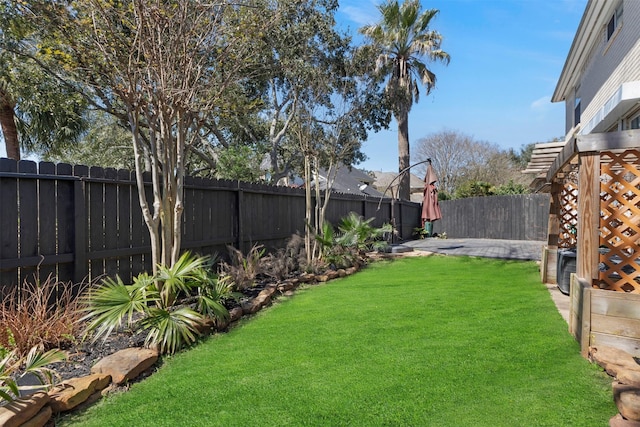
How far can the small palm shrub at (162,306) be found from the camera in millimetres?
3678

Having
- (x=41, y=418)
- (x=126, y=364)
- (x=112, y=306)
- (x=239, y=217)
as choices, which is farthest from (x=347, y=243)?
(x=41, y=418)

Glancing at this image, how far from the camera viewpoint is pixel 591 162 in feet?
11.6

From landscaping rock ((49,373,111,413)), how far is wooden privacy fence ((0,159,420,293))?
166cm

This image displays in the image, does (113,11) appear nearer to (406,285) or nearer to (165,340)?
(165,340)

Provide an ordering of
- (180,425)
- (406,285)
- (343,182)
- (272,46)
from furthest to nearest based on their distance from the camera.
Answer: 1. (343,182)
2. (272,46)
3. (406,285)
4. (180,425)

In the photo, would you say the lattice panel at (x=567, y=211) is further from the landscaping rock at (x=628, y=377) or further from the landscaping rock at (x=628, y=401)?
the landscaping rock at (x=628, y=401)

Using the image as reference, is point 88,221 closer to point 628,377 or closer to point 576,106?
point 628,377

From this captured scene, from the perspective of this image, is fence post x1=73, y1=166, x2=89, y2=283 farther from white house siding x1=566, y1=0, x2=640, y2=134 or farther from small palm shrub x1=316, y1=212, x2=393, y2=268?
white house siding x1=566, y1=0, x2=640, y2=134

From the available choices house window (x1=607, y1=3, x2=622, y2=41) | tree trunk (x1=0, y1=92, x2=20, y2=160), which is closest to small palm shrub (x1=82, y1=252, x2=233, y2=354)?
house window (x1=607, y1=3, x2=622, y2=41)

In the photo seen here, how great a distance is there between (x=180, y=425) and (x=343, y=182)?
26.1 m

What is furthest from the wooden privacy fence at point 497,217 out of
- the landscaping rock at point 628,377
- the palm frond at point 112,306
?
the palm frond at point 112,306

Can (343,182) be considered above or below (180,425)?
above

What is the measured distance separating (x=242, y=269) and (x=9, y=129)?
1125 cm

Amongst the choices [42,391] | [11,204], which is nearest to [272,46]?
[11,204]
